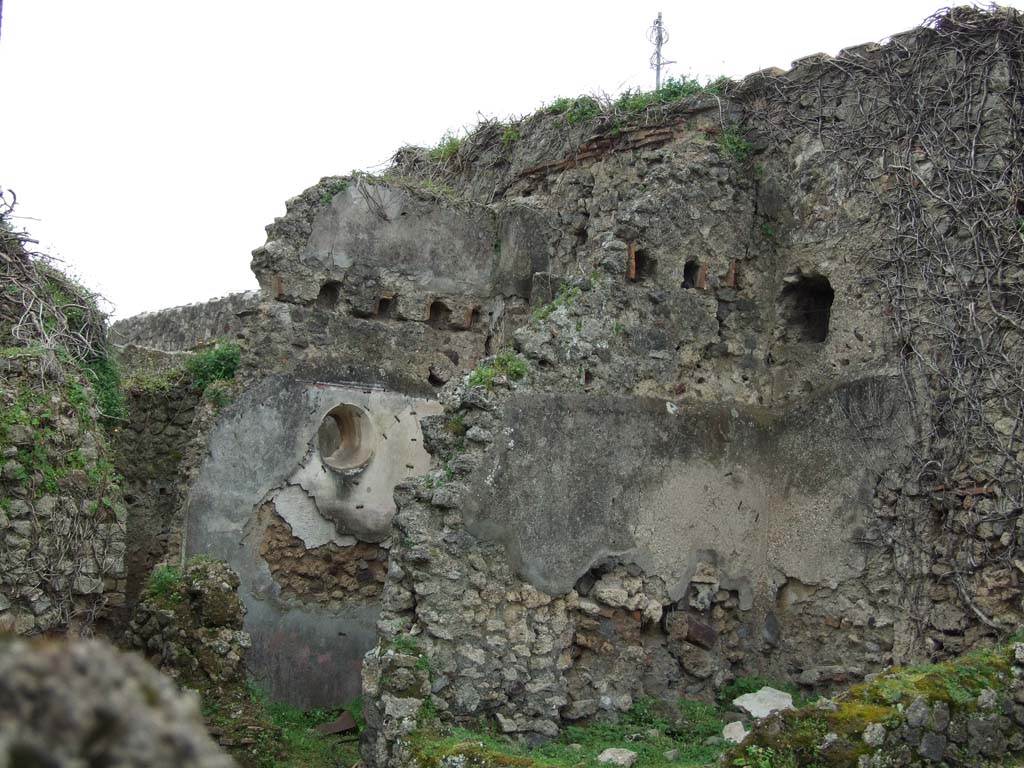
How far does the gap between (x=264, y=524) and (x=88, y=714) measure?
301 inches

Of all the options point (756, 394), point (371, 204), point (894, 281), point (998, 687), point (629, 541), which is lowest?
point (998, 687)

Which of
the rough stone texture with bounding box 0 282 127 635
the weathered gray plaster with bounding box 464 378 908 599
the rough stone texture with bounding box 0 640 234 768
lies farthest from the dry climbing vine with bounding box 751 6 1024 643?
the rough stone texture with bounding box 0 640 234 768

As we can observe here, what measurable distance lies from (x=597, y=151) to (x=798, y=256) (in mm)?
2133

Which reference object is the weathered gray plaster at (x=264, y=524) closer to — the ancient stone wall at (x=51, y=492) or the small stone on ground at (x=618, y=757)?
the ancient stone wall at (x=51, y=492)

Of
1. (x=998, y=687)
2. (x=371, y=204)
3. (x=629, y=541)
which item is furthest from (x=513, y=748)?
(x=371, y=204)

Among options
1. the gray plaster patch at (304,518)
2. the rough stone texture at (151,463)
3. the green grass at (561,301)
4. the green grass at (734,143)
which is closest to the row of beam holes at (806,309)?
the green grass at (734,143)

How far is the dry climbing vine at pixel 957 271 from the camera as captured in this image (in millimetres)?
7844

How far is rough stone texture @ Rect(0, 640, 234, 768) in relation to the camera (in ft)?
5.72

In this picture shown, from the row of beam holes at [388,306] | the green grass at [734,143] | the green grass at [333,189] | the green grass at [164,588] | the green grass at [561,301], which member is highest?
the green grass at [734,143]

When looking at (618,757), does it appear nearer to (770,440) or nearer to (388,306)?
(770,440)

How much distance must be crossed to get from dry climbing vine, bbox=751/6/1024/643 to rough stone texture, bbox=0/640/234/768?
6.92m

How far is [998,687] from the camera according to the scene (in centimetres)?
633

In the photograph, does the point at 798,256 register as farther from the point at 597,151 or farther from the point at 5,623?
the point at 5,623

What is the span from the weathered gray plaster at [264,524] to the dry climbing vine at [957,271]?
173 inches
